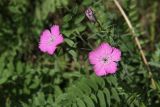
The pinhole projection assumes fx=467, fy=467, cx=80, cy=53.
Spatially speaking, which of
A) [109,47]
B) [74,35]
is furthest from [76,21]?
[109,47]

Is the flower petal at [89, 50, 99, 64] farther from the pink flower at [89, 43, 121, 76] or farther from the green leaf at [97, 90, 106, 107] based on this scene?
the green leaf at [97, 90, 106, 107]

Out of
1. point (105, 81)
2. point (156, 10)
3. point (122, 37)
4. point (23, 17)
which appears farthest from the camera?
point (156, 10)

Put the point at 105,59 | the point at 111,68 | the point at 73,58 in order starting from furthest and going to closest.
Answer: the point at 73,58 → the point at 105,59 → the point at 111,68

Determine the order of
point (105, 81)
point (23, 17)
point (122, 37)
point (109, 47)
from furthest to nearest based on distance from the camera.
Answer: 1. point (23, 17)
2. point (122, 37)
3. point (105, 81)
4. point (109, 47)

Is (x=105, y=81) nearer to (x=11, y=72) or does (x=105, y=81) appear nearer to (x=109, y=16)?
(x=109, y=16)

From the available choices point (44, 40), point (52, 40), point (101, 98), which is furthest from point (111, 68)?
point (44, 40)

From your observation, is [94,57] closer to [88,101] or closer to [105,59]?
[105,59]

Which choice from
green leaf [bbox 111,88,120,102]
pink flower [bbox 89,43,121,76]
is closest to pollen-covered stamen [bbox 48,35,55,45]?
pink flower [bbox 89,43,121,76]
